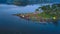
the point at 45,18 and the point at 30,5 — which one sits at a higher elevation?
the point at 30,5

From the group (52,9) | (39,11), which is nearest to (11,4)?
(39,11)

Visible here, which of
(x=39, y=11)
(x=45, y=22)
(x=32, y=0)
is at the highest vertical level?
(x=32, y=0)

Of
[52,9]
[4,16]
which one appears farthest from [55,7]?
[4,16]

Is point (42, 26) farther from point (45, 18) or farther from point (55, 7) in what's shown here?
point (55, 7)

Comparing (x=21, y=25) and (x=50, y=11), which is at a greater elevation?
(x=50, y=11)

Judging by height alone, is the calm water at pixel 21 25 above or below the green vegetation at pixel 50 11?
below

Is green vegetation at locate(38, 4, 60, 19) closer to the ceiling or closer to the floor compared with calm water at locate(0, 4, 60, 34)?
closer to the ceiling

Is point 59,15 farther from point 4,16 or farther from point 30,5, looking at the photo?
point 4,16
